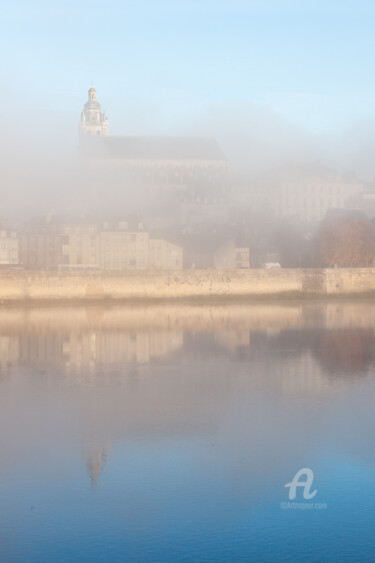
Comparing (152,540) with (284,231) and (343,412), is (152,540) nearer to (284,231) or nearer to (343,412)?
(343,412)

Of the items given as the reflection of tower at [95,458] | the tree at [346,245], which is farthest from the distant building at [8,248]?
the reflection of tower at [95,458]

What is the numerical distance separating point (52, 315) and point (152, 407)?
1654 centimetres

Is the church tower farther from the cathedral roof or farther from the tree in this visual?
the tree

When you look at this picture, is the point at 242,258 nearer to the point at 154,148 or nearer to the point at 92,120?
the point at 154,148

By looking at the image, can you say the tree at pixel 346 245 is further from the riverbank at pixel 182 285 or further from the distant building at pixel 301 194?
the distant building at pixel 301 194

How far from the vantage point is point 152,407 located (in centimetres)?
1402

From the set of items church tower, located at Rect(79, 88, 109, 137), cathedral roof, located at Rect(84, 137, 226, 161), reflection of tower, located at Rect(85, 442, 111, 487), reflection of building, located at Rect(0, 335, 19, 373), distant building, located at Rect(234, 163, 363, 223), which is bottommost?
reflection of tower, located at Rect(85, 442, 111, 487)

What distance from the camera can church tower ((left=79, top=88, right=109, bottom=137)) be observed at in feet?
268

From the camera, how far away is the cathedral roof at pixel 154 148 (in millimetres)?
72375

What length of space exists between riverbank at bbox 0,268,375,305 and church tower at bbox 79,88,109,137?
4873 cm

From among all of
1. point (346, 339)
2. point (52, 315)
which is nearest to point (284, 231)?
point (52, 315)

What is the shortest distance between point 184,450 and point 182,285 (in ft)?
80.7

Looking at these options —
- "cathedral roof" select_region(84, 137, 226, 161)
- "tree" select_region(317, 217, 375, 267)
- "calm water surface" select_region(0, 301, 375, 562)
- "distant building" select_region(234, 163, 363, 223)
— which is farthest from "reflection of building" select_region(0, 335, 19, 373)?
"distant building" select_region(234, 163, 363, 223)

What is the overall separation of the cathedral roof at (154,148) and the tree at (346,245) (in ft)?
95.4
